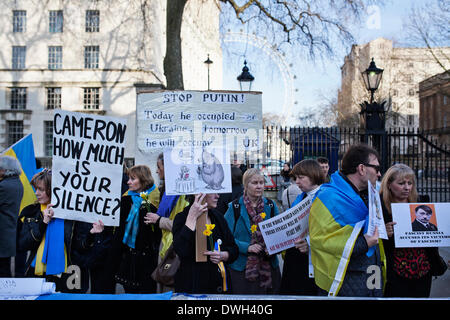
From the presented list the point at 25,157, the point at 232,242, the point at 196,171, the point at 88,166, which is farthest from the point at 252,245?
the point at 25,157

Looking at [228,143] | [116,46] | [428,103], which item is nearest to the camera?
[228,143]

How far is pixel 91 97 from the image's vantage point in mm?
39594

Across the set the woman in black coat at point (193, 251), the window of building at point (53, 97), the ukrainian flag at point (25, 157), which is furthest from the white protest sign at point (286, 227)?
the window of building at point (53, 97)

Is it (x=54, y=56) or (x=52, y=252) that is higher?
(x=54, y=56)

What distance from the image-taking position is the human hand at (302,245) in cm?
404

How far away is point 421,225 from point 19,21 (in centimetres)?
4394

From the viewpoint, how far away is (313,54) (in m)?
15.6

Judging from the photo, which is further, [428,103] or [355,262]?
[428,103]

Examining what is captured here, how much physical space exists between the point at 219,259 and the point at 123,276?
1481 mm

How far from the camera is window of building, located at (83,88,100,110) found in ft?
129

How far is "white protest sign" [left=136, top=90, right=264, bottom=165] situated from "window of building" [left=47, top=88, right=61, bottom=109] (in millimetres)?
38134

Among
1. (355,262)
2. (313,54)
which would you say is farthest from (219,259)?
(313,54)

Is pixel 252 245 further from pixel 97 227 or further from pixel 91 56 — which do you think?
pixel 91 56
